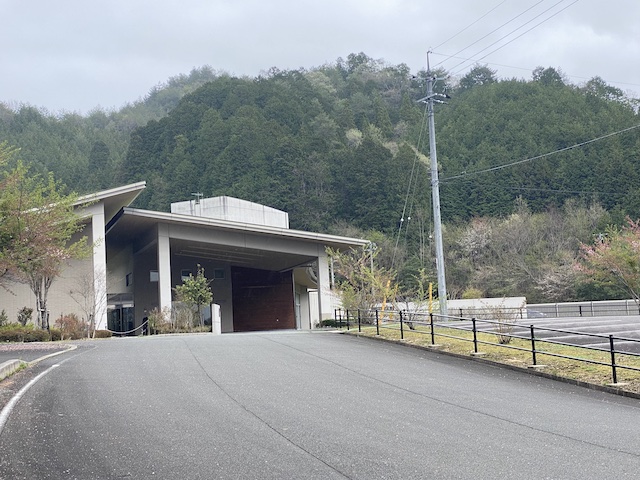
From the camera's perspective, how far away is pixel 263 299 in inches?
2122

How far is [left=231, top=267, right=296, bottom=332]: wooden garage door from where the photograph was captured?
53750 mm

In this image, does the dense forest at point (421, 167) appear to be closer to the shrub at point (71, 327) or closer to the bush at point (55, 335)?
the shrub at point (71, 327)

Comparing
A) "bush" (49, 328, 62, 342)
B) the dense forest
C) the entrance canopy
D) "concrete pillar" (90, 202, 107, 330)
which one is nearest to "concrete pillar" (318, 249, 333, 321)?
the entrance canopy

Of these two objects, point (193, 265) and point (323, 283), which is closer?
point (323, 283)

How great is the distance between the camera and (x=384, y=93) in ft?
341

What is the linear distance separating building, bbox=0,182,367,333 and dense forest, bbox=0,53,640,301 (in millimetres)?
15812

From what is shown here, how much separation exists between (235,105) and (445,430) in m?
78.1

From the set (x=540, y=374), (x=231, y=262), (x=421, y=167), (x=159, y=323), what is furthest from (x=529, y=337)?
(x=421, y=167)

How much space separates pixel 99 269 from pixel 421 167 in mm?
45777

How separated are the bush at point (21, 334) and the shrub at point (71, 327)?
1171 mm

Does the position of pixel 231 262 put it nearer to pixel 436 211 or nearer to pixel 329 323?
pixel 329 323

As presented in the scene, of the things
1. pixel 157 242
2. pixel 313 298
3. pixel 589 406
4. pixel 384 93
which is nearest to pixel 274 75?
pixel 384 93

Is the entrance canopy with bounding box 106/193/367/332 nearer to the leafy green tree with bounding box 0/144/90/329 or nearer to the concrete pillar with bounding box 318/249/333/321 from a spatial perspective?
the concrete pillar with bounding box 318/249/333/321

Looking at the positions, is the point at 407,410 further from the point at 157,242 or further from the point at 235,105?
the point at 235,105
